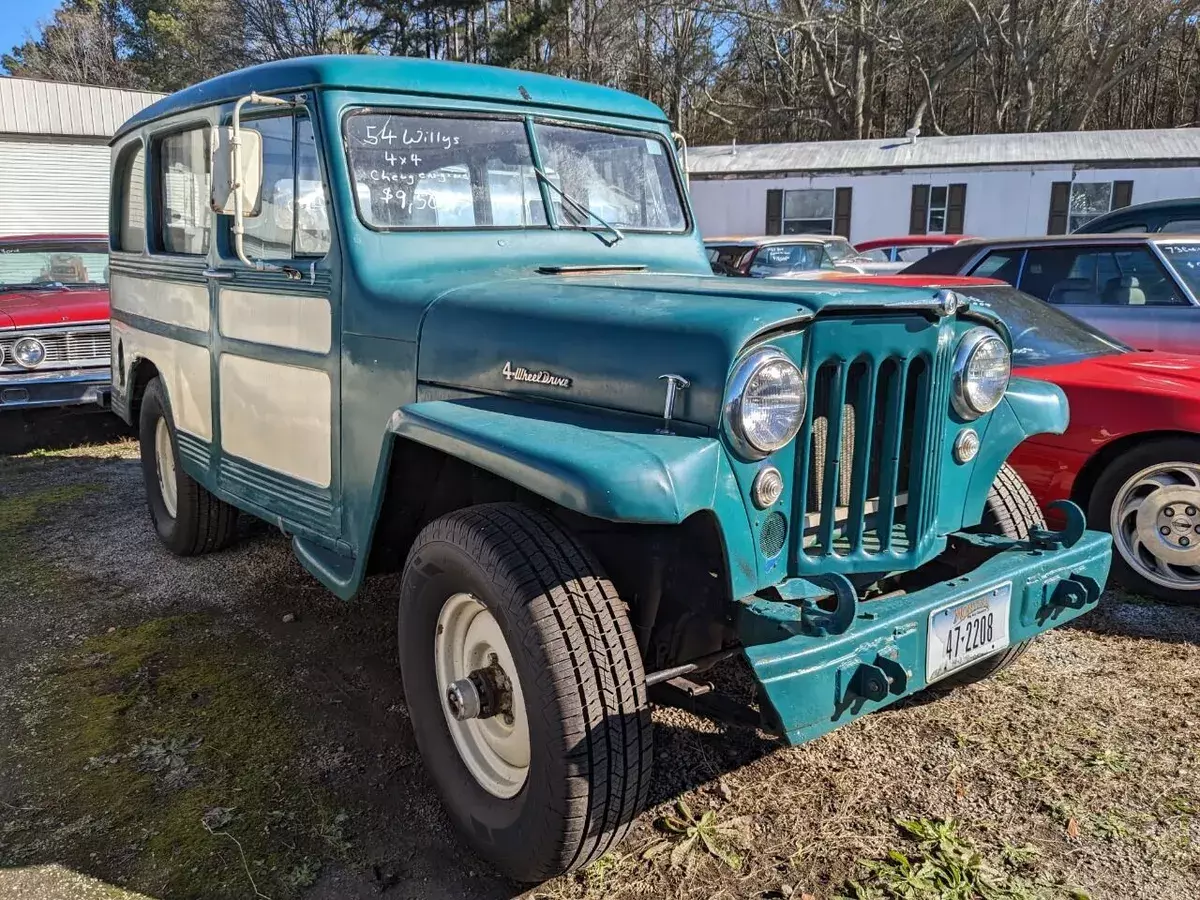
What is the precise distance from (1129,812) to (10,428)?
797 cm

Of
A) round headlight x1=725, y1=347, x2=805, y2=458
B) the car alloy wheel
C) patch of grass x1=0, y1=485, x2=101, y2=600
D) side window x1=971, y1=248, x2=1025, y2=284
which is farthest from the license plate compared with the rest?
Answer: side window x1=971, y1=248, x2=1025, y2=284

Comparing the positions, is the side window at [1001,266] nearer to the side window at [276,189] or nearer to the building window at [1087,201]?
the side window at [276,189]

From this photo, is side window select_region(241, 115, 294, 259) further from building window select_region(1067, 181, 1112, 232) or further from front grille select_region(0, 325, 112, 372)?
building window select_region(1067, 181, 1112, 232)

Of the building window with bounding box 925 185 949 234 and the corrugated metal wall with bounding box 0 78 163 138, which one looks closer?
the corrugated metal wall with bounding box 0 78 163 138

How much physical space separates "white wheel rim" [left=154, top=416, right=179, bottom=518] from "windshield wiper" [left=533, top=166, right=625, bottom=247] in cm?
267

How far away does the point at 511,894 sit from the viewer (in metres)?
2.49

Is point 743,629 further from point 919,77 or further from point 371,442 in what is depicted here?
point 919,77

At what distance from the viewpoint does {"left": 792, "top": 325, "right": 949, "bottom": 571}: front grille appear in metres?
2.47

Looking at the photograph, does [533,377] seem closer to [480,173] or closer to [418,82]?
[480,173]

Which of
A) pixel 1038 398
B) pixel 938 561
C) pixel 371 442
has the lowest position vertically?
pixel 938 561

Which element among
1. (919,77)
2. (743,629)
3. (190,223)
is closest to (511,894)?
(743,629)

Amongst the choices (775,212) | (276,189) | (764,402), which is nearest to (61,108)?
(775,212)

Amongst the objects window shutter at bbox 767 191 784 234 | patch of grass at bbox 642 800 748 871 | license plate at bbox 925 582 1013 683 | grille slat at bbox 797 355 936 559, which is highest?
window shutter at bbox 767 191 784 234

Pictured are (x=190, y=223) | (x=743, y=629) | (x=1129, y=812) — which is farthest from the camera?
(x=190, y=223)
